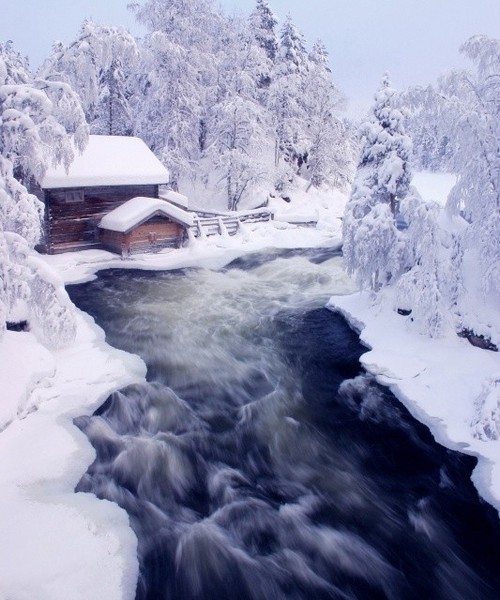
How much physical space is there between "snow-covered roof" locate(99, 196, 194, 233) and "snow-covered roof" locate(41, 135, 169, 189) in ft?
3.89

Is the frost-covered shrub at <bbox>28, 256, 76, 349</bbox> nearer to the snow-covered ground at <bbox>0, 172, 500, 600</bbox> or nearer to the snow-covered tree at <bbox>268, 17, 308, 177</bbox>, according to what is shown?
the snow-covered ground at <bbox>0, 172, 500, 600</bbox>

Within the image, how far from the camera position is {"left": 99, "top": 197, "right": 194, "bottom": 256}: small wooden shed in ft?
72.0

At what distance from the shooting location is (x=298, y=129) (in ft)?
123

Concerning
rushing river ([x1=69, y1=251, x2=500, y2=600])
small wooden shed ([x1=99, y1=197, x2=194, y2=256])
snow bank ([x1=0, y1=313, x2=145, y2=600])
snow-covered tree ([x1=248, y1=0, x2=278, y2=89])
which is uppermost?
snow-covered tree ([x1=248, y1=0, x2=278, y2=89])

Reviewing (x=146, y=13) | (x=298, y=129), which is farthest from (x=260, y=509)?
(x=298, y=129)

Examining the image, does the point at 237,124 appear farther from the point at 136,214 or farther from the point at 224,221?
the point at 136,214

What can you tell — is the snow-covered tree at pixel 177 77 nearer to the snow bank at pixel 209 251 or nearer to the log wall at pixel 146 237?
the snow bank at pixel 209 251

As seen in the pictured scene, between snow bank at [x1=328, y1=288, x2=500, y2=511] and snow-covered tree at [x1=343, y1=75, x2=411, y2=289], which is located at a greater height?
snow-covered tree at [x1=343, y1=75, x2=411, y2=289]

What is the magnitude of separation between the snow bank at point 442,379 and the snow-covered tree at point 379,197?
1.14 meters

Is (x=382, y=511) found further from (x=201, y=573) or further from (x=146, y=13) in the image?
(x=146, y=13)

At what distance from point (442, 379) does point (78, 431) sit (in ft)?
26.9

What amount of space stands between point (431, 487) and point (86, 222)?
20.2 metres

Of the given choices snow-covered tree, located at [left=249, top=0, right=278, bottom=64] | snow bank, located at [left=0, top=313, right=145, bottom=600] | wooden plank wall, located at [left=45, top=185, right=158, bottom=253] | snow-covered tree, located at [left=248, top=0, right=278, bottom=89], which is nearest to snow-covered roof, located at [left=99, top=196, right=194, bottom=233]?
wooden plank wall, located at [left=45, top=185, right=158, bottom=253]

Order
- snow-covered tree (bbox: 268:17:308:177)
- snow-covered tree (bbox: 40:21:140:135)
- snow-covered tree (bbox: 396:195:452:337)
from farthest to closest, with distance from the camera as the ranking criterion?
snow-covered tree (bbox: 268:17:308:177) → snow-covered tree (bbox: 40:21:140:135) → snow-covered tree (bbox: 396:195:452:337)
